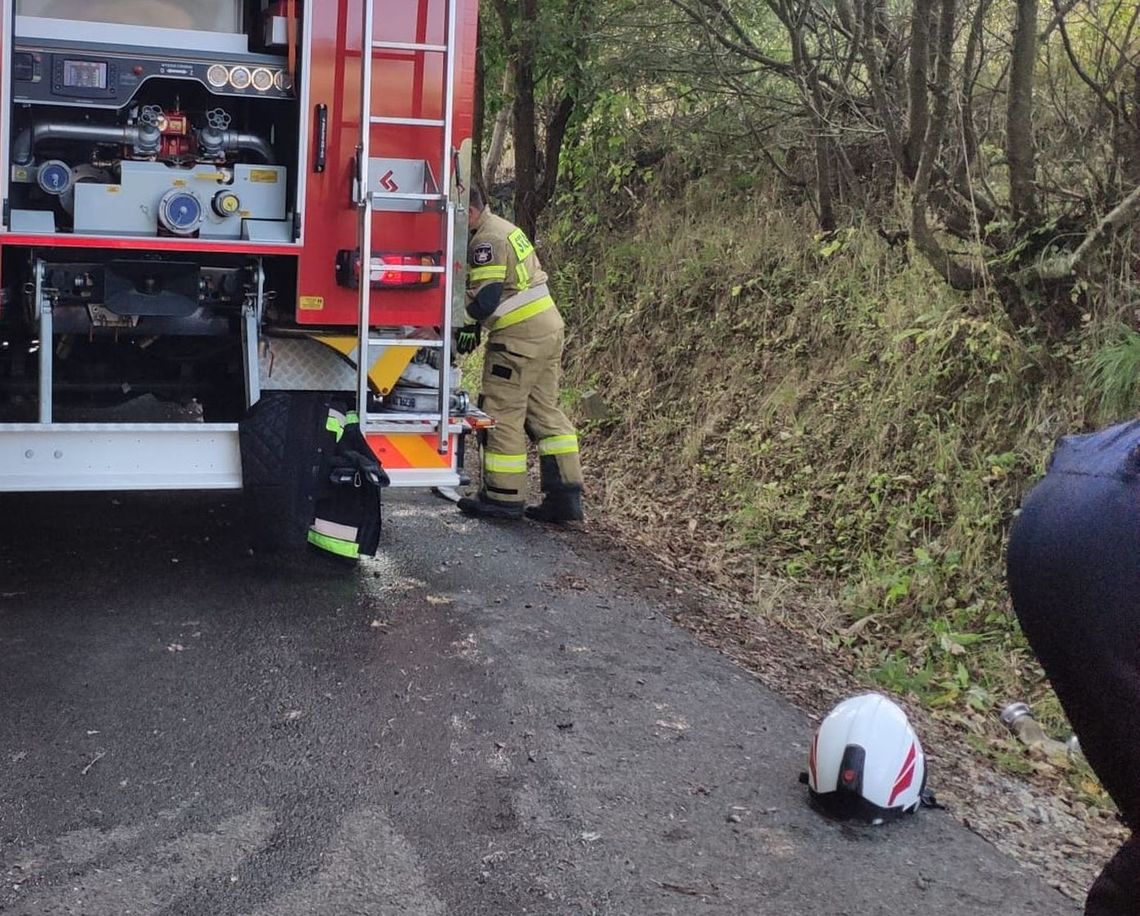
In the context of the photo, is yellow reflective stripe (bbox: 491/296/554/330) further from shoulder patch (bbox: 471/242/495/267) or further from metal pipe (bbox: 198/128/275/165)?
metal pipe (bbox: 198/128/275/165)

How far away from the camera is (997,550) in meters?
6.02

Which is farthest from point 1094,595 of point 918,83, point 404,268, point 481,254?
point 481,254

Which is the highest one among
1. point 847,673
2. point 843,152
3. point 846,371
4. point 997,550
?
point 843,152

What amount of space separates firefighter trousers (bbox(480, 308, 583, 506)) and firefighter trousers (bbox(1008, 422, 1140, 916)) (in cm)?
532

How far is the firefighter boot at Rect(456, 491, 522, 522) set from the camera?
24.1 feet

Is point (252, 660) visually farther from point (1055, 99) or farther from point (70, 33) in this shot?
point (1055, 99)

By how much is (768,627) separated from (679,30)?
5239 mm

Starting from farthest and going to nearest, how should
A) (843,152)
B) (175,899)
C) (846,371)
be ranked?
(843,152), (846,371), (175,899)

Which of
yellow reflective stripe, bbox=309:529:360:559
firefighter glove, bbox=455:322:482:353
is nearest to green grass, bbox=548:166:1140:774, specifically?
firefighter glove, bbox=455:322:482:353

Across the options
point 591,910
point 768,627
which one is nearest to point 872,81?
point 768,627

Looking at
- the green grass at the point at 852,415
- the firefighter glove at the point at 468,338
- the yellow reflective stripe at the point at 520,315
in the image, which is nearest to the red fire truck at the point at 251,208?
the firefighter glove at the point at 468,338

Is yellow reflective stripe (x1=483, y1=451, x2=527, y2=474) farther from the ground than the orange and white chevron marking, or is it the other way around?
the orange and white chevron marking

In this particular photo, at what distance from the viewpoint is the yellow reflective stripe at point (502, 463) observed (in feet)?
23.9

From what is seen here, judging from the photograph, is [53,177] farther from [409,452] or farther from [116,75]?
[409,452]
